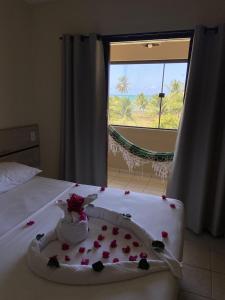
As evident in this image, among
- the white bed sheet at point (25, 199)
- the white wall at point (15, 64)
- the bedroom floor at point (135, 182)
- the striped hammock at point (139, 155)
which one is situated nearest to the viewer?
the white bed sheet at point (25, 199)

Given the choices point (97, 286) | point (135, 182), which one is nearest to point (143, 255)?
point (97, 286)

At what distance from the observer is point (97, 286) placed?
3.31 feet

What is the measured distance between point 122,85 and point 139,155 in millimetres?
1849

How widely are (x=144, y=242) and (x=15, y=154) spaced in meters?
1.86

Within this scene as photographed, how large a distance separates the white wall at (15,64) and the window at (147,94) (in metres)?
1.73

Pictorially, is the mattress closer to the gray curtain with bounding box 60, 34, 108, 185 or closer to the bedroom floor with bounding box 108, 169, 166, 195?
the gray curtain with bounding box 60, 34, 108, 185

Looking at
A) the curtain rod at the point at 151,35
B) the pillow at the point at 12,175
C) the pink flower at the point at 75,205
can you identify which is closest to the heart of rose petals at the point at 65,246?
the pink flower at the point at 75,205

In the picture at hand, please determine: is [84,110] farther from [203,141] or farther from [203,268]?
[203,268]

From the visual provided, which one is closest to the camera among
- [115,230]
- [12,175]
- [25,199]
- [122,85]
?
[115,230]

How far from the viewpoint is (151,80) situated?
407 centimetres

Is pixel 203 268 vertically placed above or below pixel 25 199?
below

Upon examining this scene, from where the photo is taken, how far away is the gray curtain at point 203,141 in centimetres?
204

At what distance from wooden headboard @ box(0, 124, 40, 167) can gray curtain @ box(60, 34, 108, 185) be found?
1.31 ft

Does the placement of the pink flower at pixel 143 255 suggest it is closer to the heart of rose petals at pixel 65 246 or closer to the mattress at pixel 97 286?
the mattress at pixel 97 286
